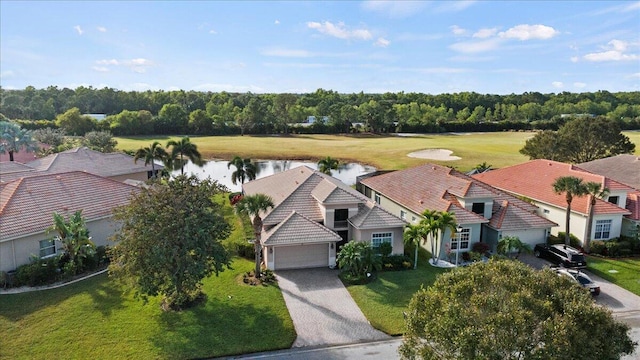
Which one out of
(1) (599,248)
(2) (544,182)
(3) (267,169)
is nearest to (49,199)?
(1) (599,248)

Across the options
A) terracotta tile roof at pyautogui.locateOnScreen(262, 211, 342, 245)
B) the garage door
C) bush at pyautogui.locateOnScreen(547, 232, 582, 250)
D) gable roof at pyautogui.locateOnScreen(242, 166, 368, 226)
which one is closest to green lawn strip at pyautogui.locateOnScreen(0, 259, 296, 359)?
the garage door

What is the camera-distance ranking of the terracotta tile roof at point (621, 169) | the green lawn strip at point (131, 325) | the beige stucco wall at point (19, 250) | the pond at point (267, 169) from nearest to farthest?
the green lawn strip at point (131, 325) < the beige stucco wall at point (19, 250) < the terracotta tile roof at point (621, 169) < the pond at point (267, 169)

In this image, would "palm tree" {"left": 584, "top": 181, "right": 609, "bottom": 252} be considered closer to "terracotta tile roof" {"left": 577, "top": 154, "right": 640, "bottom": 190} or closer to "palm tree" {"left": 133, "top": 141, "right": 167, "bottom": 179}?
"terracotta tile roof" {"left": 577, "top": 154, "right": 640, "bottom": 190}

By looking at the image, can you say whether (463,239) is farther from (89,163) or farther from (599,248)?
(89,163)

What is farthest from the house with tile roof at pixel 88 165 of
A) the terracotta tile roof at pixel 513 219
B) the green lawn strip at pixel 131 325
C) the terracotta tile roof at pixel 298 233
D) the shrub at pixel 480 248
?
the terracotta tile roof at pixel 513 219

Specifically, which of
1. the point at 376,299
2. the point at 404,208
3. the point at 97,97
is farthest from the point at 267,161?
Answer: the point at 97,97

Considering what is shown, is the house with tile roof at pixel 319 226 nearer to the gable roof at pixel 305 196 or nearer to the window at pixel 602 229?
the gable roof at pixel 305 196
